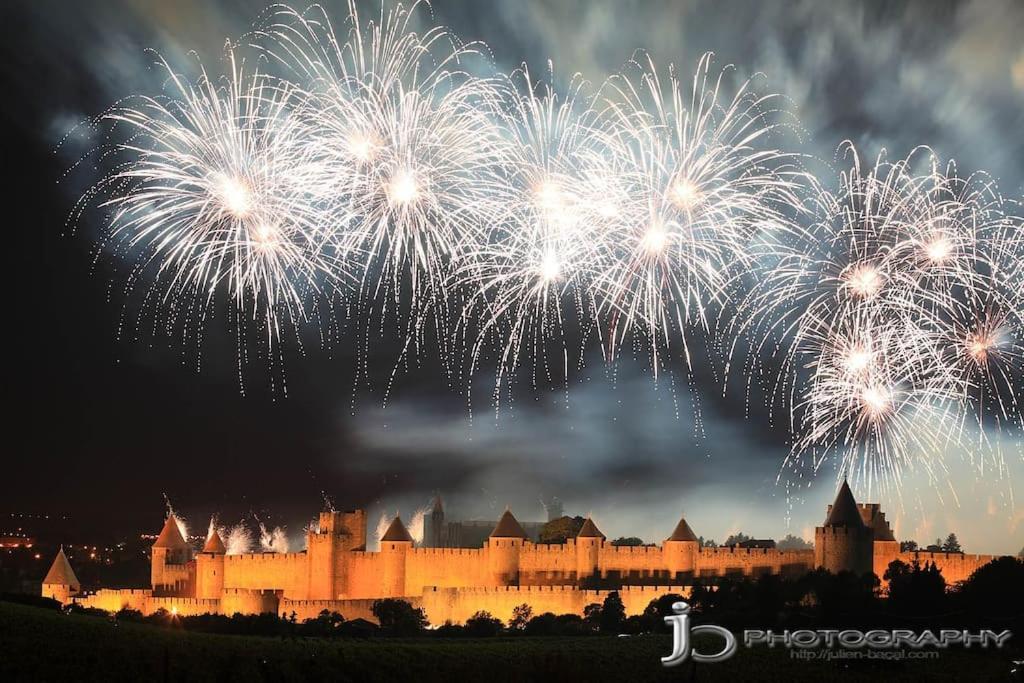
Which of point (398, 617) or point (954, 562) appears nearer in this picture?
point (398, 617)

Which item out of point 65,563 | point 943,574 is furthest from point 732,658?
point 65,563

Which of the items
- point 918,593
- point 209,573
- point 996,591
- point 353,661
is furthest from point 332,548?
point 996,591

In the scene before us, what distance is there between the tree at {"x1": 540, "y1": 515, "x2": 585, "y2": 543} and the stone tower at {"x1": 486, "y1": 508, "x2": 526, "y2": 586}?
489 centimetres

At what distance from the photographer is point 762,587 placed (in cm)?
4847

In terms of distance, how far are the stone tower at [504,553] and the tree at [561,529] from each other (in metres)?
4.89

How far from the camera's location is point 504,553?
59.1 meters

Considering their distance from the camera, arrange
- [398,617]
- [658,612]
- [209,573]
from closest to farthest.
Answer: [658,612] < [398,617] < [209,573]

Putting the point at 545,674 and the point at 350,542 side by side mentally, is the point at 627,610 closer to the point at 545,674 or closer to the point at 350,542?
the point at 350,542

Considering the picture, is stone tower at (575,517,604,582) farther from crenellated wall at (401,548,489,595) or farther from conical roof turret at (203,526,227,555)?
conical roof turret at (203,526,227,555)

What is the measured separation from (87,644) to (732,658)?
17.1 m

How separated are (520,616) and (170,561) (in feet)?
68.2

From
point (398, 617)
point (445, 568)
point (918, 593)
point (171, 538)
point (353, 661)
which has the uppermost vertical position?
point (171, 538)

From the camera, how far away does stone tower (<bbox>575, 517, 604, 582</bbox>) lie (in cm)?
5856

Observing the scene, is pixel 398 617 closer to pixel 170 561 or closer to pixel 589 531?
pixel 589 531
